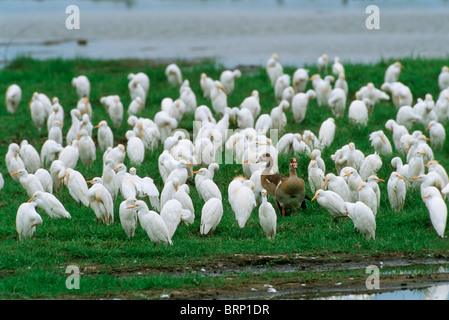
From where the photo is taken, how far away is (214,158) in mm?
10625

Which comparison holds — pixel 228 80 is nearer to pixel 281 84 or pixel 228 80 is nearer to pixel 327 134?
pixel 281 84

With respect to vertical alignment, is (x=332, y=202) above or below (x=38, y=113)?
below

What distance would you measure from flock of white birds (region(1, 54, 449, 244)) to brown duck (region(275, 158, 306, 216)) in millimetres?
298

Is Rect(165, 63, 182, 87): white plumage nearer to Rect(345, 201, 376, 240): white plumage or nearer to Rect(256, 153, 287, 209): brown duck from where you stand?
Rect(256, 153, 287, 209): brown duck

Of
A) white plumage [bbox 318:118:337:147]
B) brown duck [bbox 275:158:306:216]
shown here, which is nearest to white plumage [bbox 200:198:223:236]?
brown duck [bbox 275:158:306:216]

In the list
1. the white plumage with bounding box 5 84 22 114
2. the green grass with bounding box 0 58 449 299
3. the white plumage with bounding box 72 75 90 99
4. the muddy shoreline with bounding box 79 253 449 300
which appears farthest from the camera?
the white plumage with bounding box 72 75 90 99

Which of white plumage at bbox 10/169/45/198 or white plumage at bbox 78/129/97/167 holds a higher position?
white plumage at bbox 78/129/97/167

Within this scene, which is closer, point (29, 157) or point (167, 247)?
point (167, 247)

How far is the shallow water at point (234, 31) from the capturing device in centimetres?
2216

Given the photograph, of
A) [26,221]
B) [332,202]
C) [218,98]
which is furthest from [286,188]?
[218,98]

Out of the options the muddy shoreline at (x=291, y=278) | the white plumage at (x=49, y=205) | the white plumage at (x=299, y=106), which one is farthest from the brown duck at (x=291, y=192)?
the white plumage at (x=299, y=106)

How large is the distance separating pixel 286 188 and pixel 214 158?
2.25 m

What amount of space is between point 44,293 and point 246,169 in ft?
14.1

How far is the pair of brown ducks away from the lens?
8.59m
